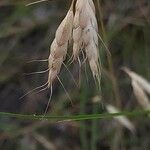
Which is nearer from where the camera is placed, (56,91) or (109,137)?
(109,137)

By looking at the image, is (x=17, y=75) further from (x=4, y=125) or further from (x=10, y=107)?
(x=4, y=125)

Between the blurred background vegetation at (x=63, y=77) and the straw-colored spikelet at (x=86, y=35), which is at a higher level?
the straw-colored spikelet at (x=86, y=35)

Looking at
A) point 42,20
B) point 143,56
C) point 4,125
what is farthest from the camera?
point 42,20

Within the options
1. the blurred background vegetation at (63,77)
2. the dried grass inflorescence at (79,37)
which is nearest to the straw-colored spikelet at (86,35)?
the dried grass inflorescence at (79,37)

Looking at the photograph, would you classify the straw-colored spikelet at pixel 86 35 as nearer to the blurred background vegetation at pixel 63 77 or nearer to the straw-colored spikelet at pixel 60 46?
the straw-colored spikelet at pixel 60 46

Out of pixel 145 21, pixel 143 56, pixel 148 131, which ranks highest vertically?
pixel 145 21

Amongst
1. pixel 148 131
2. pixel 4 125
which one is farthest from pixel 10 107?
pixel 148 131

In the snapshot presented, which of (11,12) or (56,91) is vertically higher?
(11,12)

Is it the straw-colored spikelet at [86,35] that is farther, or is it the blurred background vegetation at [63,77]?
the blurred background vegetation at [63,77]
